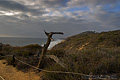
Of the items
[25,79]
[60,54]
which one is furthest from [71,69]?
[60,54]

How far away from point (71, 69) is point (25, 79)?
2.79m

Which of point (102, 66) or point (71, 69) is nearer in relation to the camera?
point (102, 66)

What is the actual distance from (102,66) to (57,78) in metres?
1.89

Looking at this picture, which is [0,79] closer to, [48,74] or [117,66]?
[48,74]

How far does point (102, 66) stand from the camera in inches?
153

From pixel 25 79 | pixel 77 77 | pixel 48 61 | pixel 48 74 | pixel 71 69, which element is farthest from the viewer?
pixel 48 61

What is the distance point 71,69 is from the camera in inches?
166

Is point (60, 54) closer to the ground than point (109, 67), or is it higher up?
closer to the ground

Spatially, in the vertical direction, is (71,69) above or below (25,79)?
above

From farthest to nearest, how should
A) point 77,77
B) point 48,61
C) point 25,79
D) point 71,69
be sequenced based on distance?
point 48,61 < point 25,79 < point 71,69 < point 77,77

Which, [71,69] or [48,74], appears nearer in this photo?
[71,69]

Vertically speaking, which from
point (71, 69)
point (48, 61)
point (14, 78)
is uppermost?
point (71, 69)

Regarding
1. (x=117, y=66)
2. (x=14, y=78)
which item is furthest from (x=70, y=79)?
(x=14, y=78)

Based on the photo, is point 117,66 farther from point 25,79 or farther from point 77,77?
point 25,79
